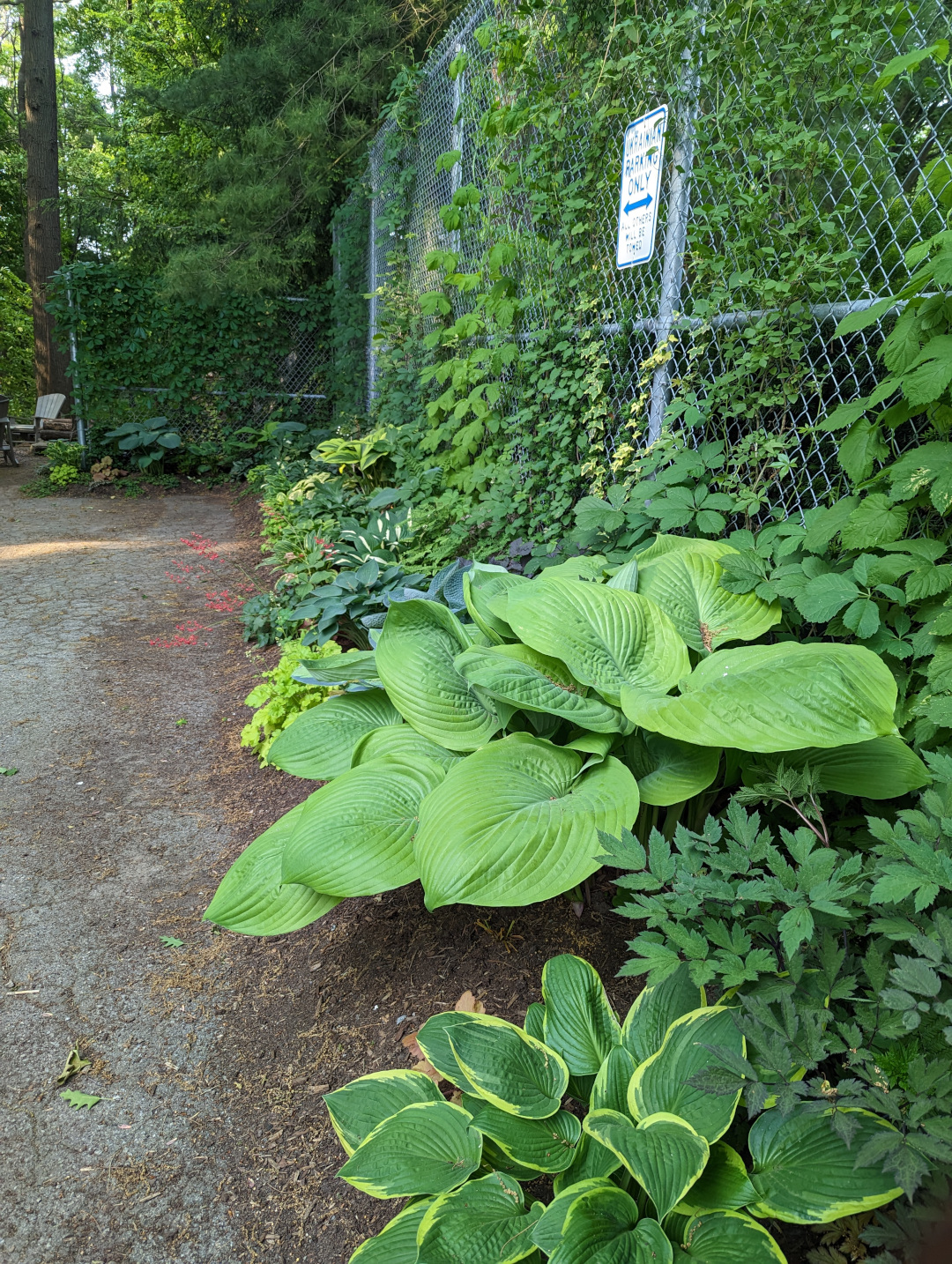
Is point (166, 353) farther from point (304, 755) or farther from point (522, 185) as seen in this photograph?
point (304, 755)

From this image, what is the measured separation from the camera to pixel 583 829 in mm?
1544

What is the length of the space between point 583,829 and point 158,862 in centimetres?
159

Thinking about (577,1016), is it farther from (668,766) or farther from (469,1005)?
(668,766)

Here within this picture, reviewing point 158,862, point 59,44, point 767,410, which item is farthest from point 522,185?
point 59,44

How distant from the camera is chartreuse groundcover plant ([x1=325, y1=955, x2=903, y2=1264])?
44.4 inches

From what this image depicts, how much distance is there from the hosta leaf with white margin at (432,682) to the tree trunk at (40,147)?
10.6 m

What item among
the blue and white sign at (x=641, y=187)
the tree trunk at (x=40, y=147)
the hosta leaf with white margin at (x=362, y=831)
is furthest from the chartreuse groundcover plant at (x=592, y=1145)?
the tree trunk at (x=40, y=147)

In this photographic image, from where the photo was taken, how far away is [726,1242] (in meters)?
1.13

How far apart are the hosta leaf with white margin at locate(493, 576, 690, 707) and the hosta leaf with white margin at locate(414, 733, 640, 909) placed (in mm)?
257

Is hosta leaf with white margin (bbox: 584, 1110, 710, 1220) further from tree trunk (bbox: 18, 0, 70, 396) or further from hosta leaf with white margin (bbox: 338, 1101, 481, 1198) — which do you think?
tree trunk (bbox: 18, 0, 70, 396)

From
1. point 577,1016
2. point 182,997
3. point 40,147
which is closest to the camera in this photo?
point 577,1016

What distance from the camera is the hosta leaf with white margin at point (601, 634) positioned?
189cm

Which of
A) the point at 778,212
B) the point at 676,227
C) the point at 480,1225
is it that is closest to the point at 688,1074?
the point at 480,1225

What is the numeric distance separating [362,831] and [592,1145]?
74 cm
